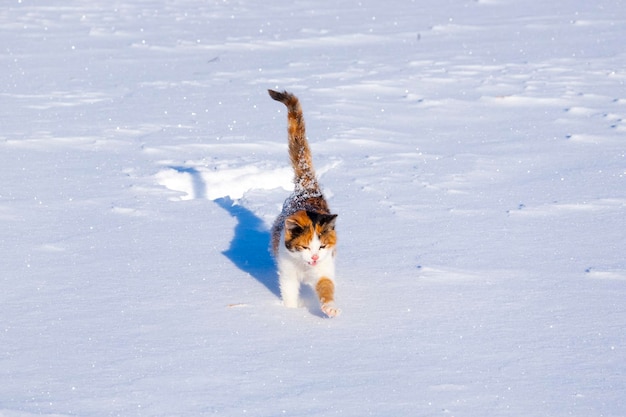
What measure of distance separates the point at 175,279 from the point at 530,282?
1.62 meters

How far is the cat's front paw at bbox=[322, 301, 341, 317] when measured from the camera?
12.5 ft

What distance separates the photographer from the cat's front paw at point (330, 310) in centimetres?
381

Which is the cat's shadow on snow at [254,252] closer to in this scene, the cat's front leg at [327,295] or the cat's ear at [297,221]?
the cat's front leg at [327,295]

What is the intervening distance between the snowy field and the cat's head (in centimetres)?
26

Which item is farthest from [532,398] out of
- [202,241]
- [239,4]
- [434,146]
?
[239,4]

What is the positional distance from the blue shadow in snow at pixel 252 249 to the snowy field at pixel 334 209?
2 centimetres

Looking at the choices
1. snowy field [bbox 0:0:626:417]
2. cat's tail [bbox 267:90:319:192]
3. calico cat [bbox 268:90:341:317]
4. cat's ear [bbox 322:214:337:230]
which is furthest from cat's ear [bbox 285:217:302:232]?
cat's tail [bbox 267:90:319:192]

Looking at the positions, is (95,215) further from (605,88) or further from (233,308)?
(605,88)

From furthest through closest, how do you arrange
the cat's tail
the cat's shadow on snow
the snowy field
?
1. the cat's tail
2. the cat's shadow on snow
3. the snowy field

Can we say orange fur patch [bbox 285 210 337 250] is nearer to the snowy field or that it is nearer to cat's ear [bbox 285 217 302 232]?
cat's ear [bbox 285 217 302 232]

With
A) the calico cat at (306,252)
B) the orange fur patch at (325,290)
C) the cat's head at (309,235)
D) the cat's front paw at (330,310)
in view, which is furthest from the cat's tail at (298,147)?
the cat's front paw at (330,310)

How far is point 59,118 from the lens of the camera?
6980 mm

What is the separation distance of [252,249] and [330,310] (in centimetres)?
102

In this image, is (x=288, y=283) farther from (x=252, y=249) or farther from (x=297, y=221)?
(x=252, y=249)
